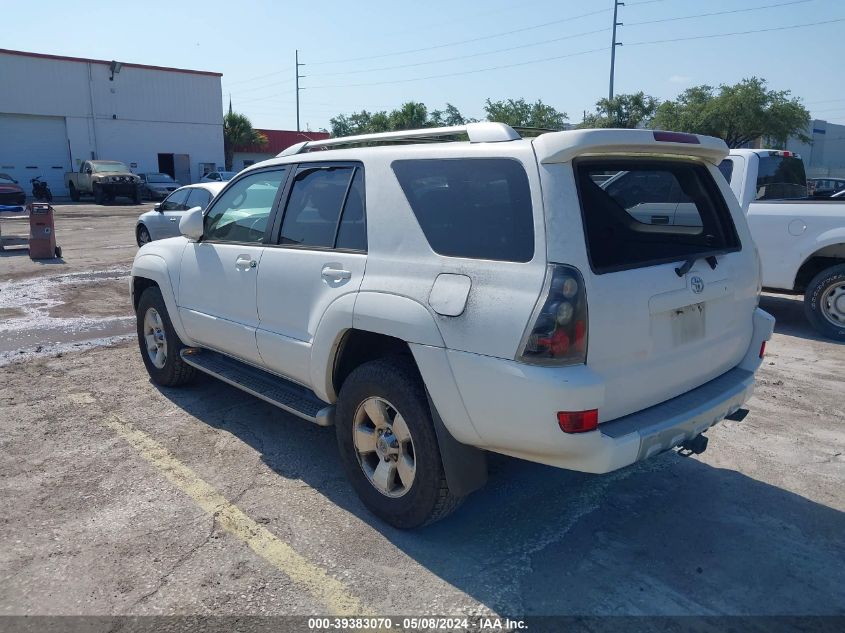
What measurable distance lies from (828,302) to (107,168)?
32550mm

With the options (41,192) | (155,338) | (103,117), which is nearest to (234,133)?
(103,117)

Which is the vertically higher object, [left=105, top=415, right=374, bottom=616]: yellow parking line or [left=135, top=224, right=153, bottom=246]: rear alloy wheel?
[left=135, top=224, right=153, bottom=246]: rear alloy wheel

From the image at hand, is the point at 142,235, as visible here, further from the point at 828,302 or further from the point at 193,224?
the point at 828,302

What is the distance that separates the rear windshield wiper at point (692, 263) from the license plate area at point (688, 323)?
0.17 metres

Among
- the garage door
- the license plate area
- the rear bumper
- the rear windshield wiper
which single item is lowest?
the rear bumper

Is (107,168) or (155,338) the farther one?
(107,168)

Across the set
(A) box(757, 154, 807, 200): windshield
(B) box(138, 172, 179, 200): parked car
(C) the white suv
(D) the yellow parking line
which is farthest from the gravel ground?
(B) box(138, 172, 179, 200): parked car

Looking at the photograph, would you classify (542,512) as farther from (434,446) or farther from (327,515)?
(327,515)

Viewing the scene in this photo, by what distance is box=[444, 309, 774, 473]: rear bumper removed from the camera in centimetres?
284

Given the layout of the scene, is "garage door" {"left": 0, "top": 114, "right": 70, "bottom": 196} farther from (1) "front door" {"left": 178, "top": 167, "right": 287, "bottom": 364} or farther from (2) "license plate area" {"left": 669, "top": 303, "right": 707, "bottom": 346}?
(2) "license plate area" {"left": 669, "top": 303, "right": 707, "bottom": 346}

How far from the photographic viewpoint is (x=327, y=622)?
293 centimetres

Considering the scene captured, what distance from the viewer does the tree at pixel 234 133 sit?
52.4 meters

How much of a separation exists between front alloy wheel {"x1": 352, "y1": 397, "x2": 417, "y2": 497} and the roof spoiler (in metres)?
1.46

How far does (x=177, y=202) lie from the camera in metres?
13.7
